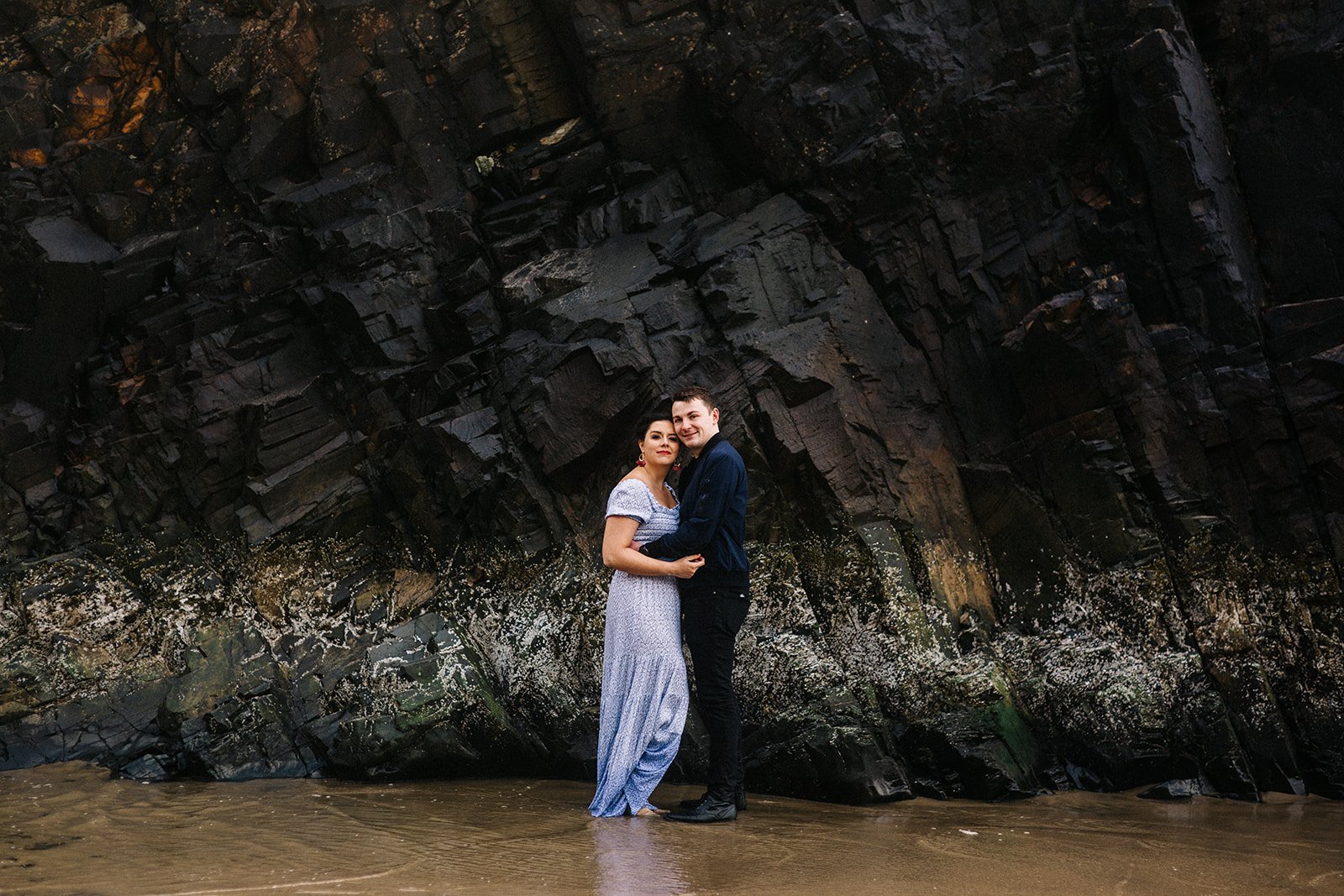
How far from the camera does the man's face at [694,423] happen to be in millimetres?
5594

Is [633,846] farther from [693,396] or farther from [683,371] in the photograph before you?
[683,371]

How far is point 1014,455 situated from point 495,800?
5170mm

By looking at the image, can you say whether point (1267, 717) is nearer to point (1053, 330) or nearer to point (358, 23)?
point (1053, 330)

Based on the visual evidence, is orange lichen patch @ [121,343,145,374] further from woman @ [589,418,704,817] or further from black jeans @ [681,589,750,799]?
black jeans @ [681,589,750,799]

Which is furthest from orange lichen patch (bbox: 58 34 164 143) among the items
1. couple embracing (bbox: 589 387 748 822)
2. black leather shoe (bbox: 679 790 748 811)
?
black leather shoe (bbox: 679 790 748 811)

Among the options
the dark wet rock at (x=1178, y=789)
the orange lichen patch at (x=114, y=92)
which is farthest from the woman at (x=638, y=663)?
the orange lichen patch at (x=114, y=92)

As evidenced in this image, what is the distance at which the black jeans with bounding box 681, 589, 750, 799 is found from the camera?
5.39 m

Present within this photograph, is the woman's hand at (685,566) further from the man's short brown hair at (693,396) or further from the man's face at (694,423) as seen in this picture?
the man's short brown hair at (693,396)

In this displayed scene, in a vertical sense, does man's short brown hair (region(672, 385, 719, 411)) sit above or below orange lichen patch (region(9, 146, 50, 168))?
below

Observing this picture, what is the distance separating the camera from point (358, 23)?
11.2m

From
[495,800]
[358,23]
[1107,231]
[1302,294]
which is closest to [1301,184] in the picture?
[1302,294]

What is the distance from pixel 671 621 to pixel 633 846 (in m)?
1.27

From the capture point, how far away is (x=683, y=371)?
9266 mm

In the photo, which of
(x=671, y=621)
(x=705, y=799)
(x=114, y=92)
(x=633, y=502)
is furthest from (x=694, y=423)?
(x=114, y=92)
